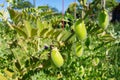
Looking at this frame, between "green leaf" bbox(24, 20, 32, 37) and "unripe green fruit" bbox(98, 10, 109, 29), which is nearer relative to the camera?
"unripe green fruit" bbox(98, 10, 109, 29)

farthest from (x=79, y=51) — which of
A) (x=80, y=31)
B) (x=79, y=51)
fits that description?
(x=80, y=31)

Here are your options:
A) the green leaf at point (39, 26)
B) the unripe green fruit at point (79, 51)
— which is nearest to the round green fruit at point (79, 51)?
the unripe green fruit at point (79, 51)

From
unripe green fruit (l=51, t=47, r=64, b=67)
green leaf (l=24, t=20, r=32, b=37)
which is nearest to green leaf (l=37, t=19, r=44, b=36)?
green leaf (l=24, t=20, r=32, b=37)

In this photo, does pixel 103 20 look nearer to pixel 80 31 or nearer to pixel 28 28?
pixel 80 31

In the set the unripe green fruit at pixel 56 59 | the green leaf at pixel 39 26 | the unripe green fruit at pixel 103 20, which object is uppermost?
the unripe green fruit at pixel 103 20

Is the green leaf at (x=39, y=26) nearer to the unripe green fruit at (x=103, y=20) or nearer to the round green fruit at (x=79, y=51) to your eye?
the round green fruit at (x=79, y=51)

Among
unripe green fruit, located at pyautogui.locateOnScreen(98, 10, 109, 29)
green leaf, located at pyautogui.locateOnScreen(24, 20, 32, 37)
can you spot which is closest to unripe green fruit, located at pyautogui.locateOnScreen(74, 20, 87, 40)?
unripe green fruit, located at pyautogui.locateOnScreen(98, 10, 109, 29)

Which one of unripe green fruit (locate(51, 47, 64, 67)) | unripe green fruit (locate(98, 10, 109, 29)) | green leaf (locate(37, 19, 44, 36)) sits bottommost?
unripe green fruit (locate(51, 47, 64, 67))

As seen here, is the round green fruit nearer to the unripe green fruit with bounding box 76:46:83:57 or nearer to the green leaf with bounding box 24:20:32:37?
the unripe green fruit with bounding box 76:46:83:57

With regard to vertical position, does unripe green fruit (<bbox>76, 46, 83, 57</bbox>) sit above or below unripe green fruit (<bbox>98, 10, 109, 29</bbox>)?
below

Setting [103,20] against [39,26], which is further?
[39,26]

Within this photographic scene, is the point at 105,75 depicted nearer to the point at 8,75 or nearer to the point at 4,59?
the point at 4,59

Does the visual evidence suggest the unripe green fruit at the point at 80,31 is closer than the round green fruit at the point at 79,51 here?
Yes

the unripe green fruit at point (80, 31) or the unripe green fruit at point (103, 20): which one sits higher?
the unripe green fruit at point (103, 20)
